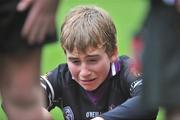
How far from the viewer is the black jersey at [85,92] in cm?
301

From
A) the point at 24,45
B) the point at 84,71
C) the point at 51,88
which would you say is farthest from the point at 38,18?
the point at 51,88

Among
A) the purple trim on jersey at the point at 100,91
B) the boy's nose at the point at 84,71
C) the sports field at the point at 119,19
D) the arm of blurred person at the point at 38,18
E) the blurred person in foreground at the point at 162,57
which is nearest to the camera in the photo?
the blurred person in foreground at the point at 162,57

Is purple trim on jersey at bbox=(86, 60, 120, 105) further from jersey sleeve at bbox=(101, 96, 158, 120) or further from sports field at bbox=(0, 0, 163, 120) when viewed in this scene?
sports field at bbox=(0, 0, 163, 120)

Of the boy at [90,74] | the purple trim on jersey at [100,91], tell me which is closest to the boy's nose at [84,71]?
the boy at [90,74]

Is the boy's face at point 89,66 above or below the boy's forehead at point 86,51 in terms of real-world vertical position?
below

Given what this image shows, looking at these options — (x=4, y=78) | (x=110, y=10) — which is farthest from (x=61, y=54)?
(x=4, y=78)

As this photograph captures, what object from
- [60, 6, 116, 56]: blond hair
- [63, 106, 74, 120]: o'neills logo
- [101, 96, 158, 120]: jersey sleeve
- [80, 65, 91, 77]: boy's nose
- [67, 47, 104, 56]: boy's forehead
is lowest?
[63, 106, 74, 120]: o'neills logo

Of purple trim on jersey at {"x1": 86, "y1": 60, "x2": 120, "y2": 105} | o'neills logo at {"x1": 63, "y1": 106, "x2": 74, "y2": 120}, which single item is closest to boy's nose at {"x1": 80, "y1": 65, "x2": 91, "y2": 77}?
purple trim on jersey at {"x1": 86, "y1": 60, "x2": 120, "y2": 105}

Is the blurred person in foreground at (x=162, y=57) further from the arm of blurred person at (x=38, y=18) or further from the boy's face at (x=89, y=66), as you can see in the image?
the boy's face at (x=89, y=66)

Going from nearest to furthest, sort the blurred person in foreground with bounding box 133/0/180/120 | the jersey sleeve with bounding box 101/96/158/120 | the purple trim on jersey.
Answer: the blurred person in foreground with bounding box 133/0/180/120 → the jersey sleeve with bounding box 101/96/158/120 → the purple trim on jersey

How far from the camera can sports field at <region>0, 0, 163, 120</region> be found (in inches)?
180

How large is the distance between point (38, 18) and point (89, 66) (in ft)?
2.89

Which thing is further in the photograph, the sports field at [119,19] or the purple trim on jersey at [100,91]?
the sports field at [119,19]

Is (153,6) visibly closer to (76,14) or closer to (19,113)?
(19,113)
